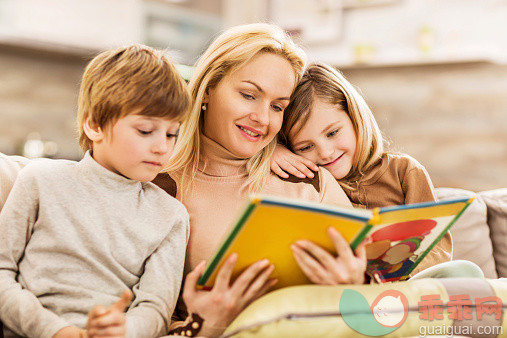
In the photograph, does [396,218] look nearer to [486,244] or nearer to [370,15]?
[486,244]

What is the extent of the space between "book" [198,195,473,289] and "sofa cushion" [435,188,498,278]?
700mm

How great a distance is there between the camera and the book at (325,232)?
881mm

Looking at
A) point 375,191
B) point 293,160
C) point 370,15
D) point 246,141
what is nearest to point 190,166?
point 246,141

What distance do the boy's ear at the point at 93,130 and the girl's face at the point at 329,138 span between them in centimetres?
65

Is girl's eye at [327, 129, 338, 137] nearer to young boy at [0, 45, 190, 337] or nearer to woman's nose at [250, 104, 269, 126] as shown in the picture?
woman's nose at [250, 104, 269, 126]

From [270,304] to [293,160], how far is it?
0.60 m

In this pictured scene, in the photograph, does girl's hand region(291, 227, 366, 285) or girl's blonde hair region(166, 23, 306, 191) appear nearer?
girl's hand region(291, 227, 366, 285)

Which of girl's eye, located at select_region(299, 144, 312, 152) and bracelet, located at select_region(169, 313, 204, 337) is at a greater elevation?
girl's eye, located at select_region(299, 144, 312, 152)

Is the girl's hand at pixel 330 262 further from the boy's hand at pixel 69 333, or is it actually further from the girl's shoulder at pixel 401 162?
the girl's shoulder at pixel 401 162

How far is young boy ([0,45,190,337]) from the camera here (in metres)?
1.03

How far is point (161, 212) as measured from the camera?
1168mm

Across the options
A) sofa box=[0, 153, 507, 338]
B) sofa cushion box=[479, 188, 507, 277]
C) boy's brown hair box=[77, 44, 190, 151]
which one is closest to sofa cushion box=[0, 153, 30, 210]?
sofa box=[0, 153, 507, 338]

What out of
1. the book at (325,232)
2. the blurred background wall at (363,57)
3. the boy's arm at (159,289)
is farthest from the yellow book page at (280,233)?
the blurred background wall at (363,57)

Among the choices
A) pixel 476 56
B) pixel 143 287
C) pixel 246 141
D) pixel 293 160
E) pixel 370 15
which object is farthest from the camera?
pixel 370 15
